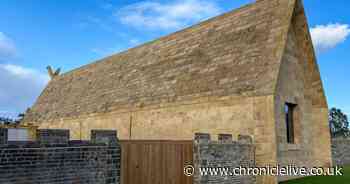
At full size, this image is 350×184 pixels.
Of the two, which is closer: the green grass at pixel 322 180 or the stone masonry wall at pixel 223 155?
the stone masonry wall at pixel 223 155

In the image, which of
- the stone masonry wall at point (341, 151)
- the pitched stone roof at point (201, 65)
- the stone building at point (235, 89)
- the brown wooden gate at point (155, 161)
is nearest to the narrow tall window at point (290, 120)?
the stone building at point (235, 89)

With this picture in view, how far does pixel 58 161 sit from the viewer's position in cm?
Result: 679

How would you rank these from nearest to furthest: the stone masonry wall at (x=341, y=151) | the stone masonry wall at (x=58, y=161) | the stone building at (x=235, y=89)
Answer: the stone masonry wall at (x=58, y=161) → the stone building at (x=235, y=89) → the stone masonry wall at (x=341, y=151)

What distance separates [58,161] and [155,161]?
284 centimetres

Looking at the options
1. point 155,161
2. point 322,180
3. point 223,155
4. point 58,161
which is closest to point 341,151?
point 322,180

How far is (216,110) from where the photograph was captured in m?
12.8

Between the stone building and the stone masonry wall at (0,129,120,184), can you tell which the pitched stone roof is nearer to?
the stone building

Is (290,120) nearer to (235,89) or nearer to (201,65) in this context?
(235,89)

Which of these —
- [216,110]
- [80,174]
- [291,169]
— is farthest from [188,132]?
[80,174]

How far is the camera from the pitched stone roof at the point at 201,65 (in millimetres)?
12219

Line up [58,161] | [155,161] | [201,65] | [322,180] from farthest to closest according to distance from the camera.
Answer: [201,65] → [322,180] → [155,161] → [58,161]

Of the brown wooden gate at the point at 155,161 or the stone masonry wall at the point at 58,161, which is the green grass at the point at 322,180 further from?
the stone masonry wall at the point at 58,161

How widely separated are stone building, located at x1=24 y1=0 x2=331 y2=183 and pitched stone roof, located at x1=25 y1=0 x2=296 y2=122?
0.17 feet

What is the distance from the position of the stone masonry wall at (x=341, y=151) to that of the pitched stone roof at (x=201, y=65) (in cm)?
1082
